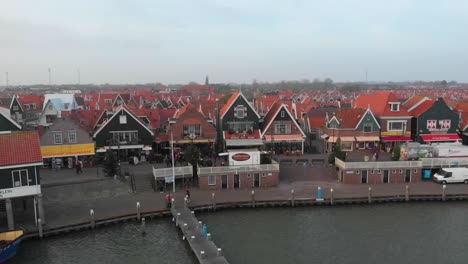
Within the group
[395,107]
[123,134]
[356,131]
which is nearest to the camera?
[123,134]

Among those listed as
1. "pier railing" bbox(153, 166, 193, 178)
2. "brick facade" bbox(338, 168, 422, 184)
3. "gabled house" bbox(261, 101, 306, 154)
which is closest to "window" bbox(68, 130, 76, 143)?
"pier railing" bbox(153, 166, 193, 178)

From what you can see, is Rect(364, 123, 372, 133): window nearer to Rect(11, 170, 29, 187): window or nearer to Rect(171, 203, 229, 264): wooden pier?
Rect(171, 203, 229, 264): wooden pier

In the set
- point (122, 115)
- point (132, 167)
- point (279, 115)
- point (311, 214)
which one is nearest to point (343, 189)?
point (311, 214)

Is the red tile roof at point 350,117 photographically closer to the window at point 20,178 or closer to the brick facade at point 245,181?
the brick facade at point 245,181

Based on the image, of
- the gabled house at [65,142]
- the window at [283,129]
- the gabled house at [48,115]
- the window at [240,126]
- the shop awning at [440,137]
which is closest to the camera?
the gabled house at [65,142]

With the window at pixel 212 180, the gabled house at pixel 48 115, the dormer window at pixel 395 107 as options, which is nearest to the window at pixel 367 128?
the dormer window at pixel 395 107

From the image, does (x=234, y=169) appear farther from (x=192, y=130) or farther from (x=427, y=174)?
(x=427, y=174)

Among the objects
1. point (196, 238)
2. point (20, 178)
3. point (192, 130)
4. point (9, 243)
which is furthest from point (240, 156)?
point (9, 243)
